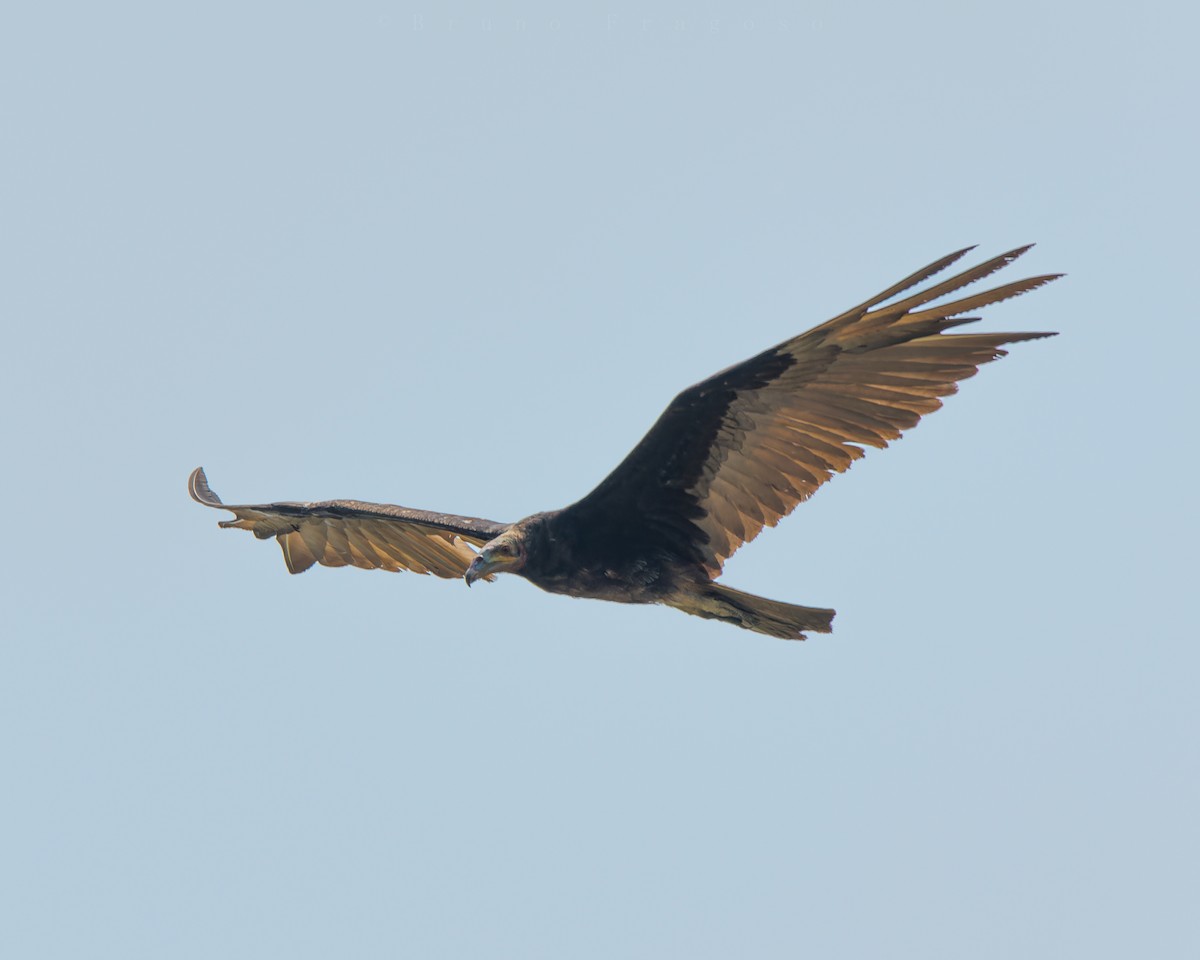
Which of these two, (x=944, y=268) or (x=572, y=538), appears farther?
(x=572, y=538)

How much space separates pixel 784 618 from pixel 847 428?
124 centimetres

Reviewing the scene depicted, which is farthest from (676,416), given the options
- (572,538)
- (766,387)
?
(572,538)

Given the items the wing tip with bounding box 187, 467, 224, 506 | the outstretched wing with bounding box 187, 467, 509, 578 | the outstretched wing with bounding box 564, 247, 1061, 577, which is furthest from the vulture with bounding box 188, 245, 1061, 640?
the wing tip with bounding box 187, 467, 224, 506

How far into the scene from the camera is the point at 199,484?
40.3 feet

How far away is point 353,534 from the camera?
12391 mm

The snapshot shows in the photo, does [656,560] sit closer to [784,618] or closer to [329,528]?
[784,618]

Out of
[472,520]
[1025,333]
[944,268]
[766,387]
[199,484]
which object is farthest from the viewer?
[199,484]

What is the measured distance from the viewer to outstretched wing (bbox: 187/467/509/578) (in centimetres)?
1176

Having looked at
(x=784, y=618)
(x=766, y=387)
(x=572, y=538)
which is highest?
(x=766, y=387)

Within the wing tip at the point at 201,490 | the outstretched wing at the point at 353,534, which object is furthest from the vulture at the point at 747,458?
the wing tip at the point at 201,490

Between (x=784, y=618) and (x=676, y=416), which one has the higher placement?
(x=676, y=416)

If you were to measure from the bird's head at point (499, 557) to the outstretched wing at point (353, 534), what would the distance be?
4.39 feet

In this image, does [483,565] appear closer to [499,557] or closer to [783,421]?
[499,557]

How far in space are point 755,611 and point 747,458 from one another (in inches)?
37.2
